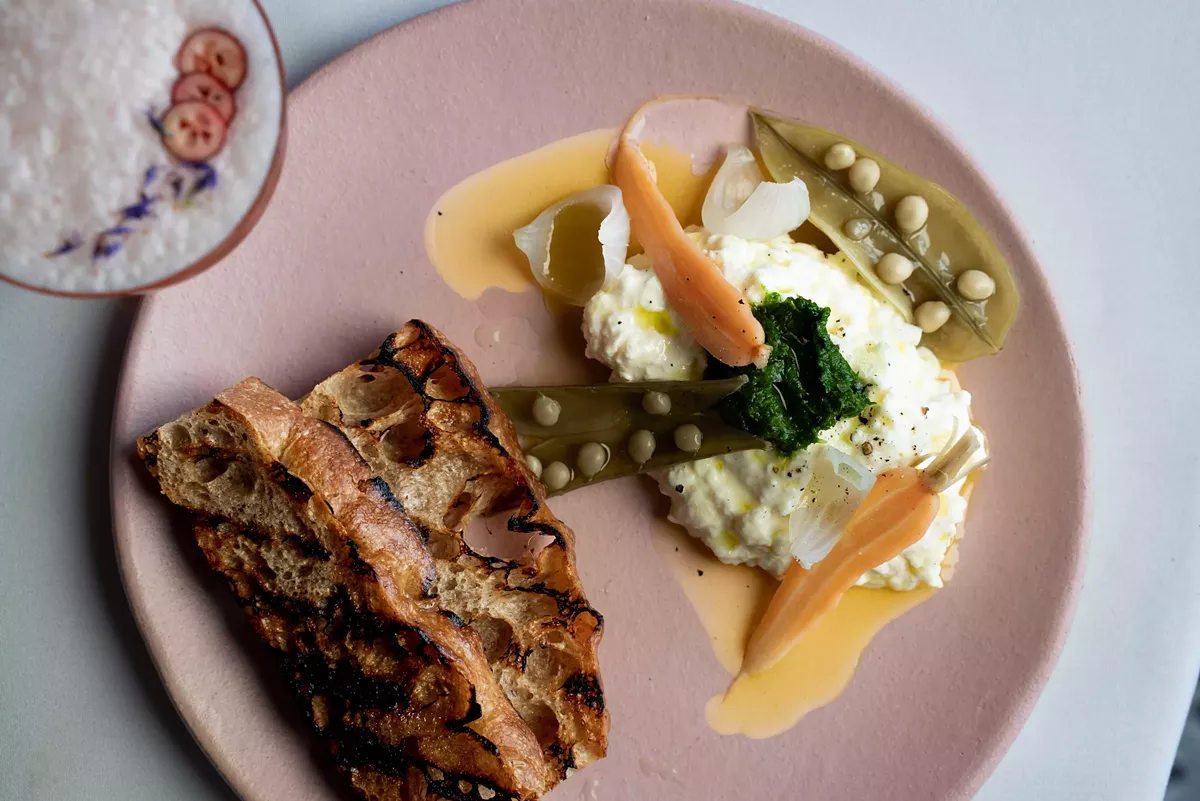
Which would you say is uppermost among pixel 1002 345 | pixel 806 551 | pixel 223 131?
pixel 223 131

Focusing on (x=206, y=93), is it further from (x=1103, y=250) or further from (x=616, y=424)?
(x=1103, y=250)

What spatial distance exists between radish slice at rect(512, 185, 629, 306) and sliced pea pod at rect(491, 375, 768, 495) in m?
0.38

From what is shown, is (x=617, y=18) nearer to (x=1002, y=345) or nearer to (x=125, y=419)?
(x=1002, y=345)

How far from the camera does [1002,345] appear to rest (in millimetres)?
3281

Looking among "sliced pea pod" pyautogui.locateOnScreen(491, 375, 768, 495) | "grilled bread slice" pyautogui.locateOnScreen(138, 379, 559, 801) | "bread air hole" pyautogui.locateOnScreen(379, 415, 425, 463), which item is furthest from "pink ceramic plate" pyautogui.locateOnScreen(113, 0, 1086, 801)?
"bread air hole" pyautogui.locateOnScreen(379, 415, 425, 463)

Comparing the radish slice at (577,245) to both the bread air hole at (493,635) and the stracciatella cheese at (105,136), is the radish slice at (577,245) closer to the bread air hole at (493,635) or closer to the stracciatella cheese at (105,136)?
the stracciatella cheese at (105,136)

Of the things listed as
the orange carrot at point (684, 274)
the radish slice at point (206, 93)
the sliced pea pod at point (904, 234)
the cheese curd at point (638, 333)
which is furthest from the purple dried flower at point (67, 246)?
the sliced pea pod at point (904, 234)

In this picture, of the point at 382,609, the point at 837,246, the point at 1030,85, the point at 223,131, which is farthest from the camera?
the point at 1030,85

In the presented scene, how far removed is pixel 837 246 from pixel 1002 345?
27.6 inches

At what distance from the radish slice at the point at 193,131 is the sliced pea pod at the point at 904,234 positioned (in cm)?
183

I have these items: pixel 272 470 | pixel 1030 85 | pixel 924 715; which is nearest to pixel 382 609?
pixel 272 470

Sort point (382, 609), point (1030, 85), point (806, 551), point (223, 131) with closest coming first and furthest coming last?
1. point (223, 131)
2. point (382, 609)
3. point (806, 551)
4. point (1030, 85)

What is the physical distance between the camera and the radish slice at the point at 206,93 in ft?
7.73

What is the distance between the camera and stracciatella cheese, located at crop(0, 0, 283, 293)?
234 centimetres
